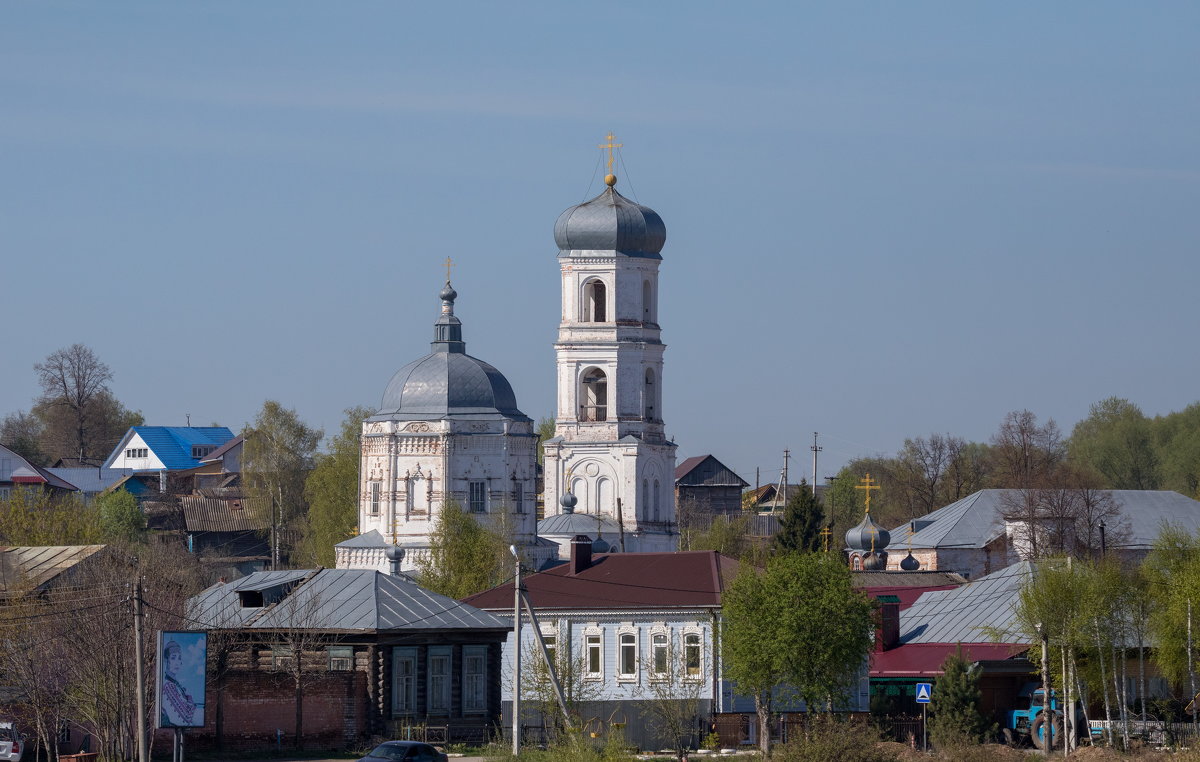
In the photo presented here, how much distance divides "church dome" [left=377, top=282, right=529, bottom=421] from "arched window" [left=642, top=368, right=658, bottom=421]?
7.33 metres

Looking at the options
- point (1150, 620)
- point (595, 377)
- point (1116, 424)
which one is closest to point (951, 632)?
point (1150, 620)

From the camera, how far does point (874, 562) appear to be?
7069cm

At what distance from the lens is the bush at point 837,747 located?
31.7 metres

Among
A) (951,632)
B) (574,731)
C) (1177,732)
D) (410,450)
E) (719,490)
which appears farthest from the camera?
(719,490)

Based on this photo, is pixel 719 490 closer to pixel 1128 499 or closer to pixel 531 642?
pixel 1128 499

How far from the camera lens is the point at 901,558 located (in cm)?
7688

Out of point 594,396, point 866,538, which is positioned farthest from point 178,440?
point 866,538

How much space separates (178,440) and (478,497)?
184ft

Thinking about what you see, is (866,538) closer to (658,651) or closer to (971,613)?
(971,613)

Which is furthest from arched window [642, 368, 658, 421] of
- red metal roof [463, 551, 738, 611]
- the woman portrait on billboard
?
the woman portrait on billboard

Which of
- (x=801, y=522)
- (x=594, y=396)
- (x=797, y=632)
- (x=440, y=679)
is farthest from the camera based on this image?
(x=594, y=396)

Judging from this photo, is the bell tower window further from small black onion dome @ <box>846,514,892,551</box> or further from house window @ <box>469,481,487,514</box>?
small black onion dome @ <box>846,514,892,551</box>

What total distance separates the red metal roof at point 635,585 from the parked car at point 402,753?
13.8 m

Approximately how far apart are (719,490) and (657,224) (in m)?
47.2
